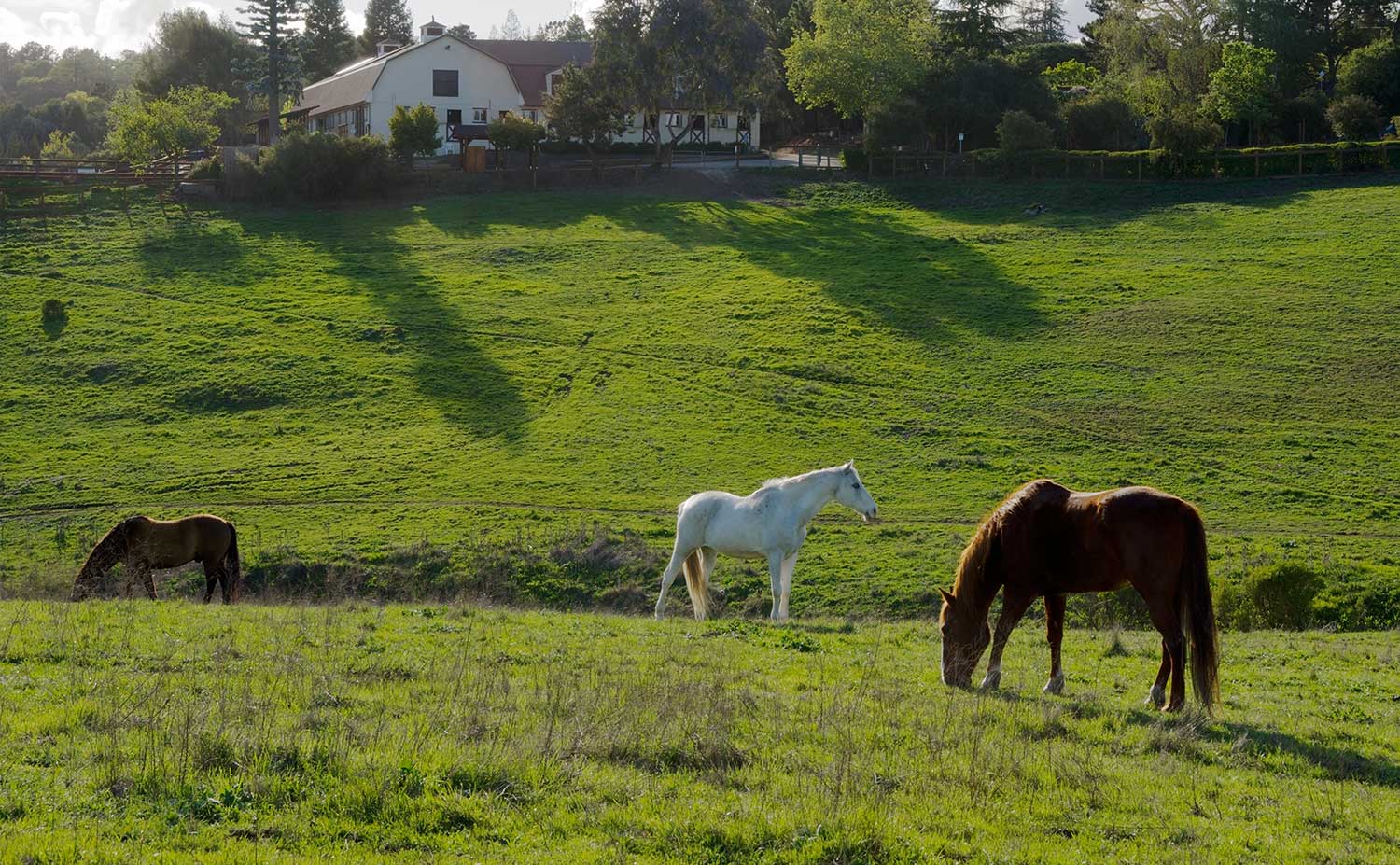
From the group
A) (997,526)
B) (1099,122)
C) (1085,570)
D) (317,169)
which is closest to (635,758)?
(997,526)

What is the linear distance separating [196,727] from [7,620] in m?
6.47

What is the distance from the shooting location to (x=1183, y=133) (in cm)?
6094

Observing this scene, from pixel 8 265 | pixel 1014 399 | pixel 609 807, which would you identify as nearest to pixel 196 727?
pixel 609 807

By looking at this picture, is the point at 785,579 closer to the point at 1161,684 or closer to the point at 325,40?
the point at 1161,684

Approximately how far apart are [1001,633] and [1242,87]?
63304 millimetres

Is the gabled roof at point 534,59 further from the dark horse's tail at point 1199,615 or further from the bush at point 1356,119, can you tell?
the dark horse's tail at point 1199,615

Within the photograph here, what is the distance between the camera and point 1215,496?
3011 cm

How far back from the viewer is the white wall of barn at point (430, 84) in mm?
81000

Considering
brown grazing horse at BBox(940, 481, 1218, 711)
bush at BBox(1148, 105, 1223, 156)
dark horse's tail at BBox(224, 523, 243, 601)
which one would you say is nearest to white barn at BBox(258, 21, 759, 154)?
bush at BBox(1148, 105, 1223, 156)

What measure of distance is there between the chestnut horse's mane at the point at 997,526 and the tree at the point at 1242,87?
61.3 meters

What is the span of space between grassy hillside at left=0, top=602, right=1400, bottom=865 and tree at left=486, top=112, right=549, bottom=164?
194ft

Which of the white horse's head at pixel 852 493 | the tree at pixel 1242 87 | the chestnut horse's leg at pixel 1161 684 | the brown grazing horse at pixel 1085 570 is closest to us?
the brown grazing horse at pixel 1085 570

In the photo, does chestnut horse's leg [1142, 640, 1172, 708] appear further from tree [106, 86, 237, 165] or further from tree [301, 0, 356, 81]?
tree [301, 0, 356, 81]

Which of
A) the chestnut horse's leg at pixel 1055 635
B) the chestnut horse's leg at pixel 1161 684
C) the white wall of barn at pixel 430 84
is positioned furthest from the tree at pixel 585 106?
the chestnut horse's leg at pixel 1161 684
